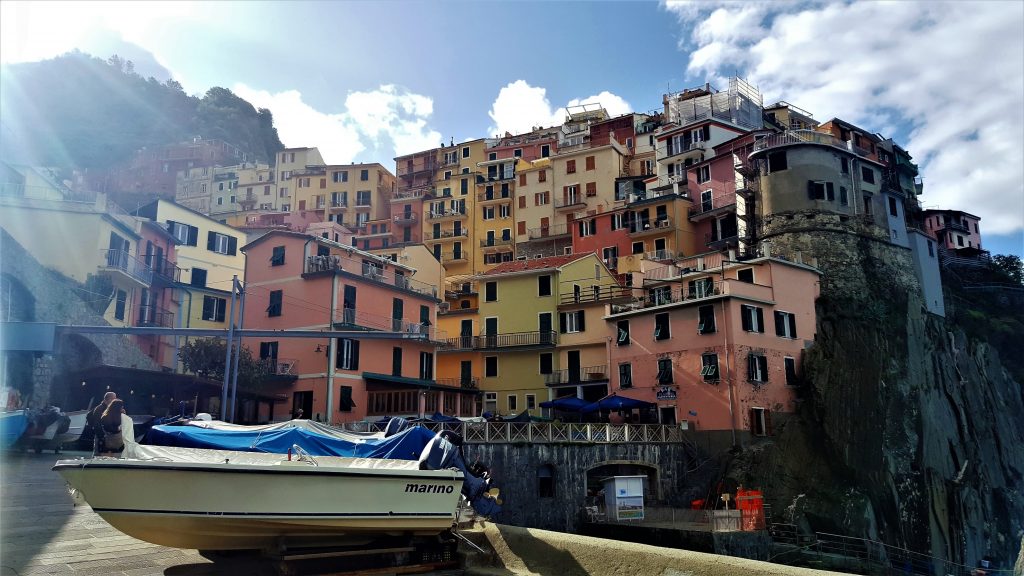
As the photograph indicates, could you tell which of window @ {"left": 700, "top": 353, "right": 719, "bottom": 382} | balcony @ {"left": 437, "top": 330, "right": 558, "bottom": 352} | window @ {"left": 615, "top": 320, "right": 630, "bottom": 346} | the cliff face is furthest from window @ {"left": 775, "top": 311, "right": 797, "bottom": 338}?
balcony @ {"left": 437, "top": 330, "right": 558, "bottom": 352}

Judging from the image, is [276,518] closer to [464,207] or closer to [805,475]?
[805,475]

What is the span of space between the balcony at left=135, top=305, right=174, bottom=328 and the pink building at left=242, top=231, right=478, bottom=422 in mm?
5352

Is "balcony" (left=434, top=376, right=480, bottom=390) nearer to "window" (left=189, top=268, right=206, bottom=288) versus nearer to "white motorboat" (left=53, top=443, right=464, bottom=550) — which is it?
"window" (left=189, top=268, right=206, bottom=288)

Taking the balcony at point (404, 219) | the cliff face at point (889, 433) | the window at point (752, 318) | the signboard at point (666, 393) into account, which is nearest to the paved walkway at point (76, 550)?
the cliff face at point (889, 433)


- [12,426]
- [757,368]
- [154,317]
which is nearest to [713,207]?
[757,368]

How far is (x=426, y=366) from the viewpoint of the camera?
4353 cm

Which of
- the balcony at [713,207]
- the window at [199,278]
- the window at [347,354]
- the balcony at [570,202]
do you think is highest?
the balcony at [570,202]

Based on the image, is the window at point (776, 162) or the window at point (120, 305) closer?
the window at point (120, 305)

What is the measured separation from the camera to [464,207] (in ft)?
238

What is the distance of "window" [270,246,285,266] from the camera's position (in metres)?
40.5

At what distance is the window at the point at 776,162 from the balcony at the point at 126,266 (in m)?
39.4

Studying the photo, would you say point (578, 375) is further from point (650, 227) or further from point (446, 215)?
point (446, 215)

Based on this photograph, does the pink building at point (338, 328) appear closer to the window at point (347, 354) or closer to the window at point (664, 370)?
the window at point (347, 354)

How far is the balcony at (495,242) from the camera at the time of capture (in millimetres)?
70375
